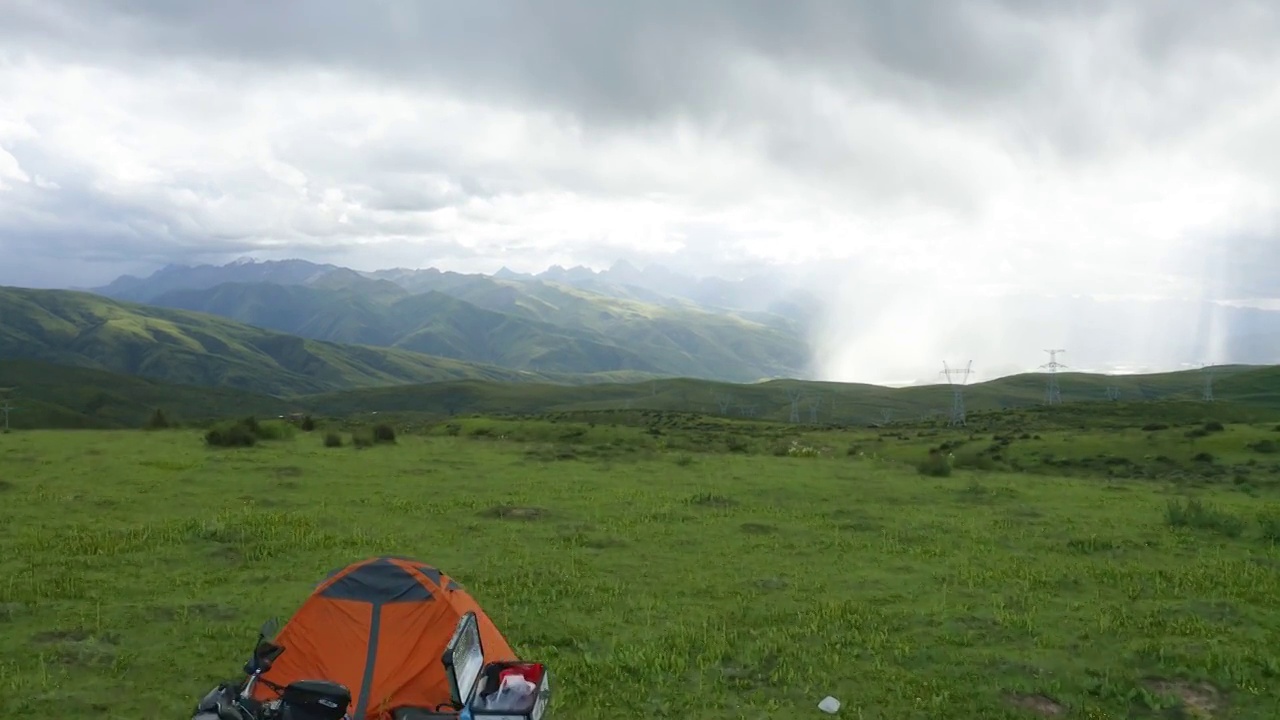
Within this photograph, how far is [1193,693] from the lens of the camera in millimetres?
11695

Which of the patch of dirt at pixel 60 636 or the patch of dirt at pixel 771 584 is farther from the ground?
the patch of dirt at pixel 771 584

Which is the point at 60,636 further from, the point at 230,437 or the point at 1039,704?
the point at 230,437

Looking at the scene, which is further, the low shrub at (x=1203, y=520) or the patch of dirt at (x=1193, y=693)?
the low shrub at (x=1203, y=520)

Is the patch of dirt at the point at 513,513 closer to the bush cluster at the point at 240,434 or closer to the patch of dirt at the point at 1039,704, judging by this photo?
the patch of dirt at the point at 1039,704

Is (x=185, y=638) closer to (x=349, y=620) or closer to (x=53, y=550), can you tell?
(x=349, y=620)

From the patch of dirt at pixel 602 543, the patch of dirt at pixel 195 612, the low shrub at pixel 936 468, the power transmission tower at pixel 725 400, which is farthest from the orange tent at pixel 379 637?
the power transmission tower at pixel 725 400

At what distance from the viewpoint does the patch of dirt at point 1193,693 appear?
36.6 feet

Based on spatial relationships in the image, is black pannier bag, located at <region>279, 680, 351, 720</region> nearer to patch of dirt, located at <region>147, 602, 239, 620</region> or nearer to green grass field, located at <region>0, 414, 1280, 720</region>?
green grass field, located at <region>0, 414, 1280, 720</region>

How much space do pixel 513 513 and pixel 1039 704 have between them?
16.5 meters

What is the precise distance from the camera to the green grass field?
11.7 m

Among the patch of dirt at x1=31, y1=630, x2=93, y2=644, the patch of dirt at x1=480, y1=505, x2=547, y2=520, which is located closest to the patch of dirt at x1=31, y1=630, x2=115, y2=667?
the patch of dirt at x1=31, y1=630, x2=93, y2=644

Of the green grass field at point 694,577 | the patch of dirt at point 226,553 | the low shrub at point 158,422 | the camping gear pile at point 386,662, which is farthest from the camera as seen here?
the low shrub at point 158,422

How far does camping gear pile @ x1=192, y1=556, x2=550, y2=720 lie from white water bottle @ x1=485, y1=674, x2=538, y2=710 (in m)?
0.01

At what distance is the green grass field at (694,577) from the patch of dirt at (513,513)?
0.23 m
